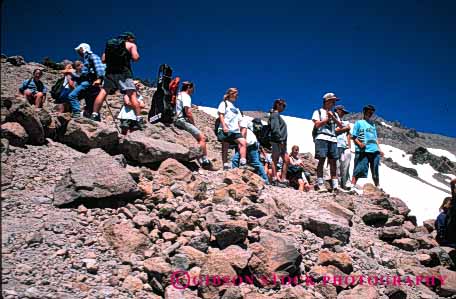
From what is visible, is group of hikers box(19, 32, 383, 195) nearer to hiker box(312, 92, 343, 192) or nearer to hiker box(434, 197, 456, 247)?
hiker box(312, 92, 343, 192)

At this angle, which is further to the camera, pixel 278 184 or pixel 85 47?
pixel 278 184

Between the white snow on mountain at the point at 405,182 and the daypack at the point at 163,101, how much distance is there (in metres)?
11.7

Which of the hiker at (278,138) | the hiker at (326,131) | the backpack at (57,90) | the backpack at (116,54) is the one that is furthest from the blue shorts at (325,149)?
the backpack at (57,90)

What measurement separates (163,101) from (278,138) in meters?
2.61

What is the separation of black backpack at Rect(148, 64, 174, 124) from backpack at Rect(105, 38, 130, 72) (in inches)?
34.6

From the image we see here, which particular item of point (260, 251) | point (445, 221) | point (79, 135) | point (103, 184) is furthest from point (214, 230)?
point (445, 221)

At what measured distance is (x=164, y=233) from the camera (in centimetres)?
486

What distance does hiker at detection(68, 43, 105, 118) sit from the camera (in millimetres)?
7734

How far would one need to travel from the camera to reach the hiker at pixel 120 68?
7.18 m

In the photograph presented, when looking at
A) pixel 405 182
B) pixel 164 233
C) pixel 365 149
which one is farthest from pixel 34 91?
pixel 405 182

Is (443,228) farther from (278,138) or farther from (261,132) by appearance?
(261,132)

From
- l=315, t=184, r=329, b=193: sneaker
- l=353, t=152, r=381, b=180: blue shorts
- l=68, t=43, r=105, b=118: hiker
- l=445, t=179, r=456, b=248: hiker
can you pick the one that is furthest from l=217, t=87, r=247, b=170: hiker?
l=445, t=179, r=456, b=248: hiker

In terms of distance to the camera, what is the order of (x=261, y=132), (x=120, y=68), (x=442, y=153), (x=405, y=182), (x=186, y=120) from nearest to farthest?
(x=120, y=68)
(x=186, y=120)
(x=261, y=132)
(x=405, y=182)
(x=442, y=153)

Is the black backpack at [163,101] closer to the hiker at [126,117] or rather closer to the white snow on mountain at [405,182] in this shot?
the hiker at [126,117]
